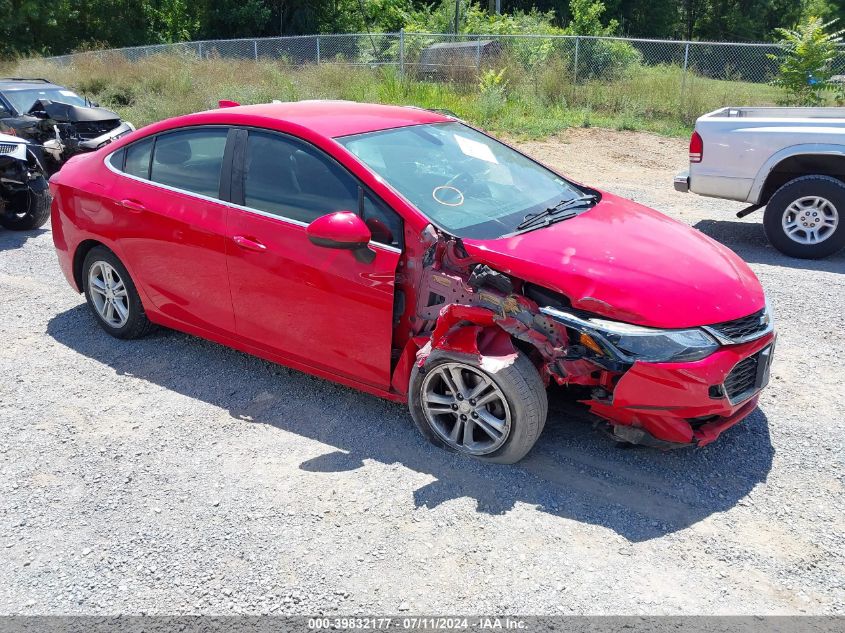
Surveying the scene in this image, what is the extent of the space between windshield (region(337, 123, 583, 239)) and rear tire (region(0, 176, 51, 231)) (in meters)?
6.01

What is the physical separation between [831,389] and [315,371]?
3196 millimetres

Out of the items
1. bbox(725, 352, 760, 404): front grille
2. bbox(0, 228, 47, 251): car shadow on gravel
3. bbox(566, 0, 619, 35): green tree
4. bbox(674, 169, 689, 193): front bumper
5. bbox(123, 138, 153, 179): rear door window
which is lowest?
bbox(0, 228, 47, 251): car shadow on gravel

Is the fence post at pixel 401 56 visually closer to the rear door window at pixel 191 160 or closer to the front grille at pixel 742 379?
the rear door window at pixel 191 160

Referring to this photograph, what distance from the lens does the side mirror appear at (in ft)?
12.6

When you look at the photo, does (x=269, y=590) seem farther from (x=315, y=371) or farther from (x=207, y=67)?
(x=207, y=67)

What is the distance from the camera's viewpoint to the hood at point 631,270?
141 inches

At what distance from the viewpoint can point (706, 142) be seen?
309 inches

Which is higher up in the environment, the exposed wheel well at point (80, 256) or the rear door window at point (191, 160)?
the rear door window at point (191, 160)

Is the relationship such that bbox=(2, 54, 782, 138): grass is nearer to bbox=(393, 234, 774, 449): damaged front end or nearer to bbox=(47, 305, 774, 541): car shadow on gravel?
bbox=(47, 305, 774, 541): car shadow on gravel

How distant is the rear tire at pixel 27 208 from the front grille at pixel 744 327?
317 inches

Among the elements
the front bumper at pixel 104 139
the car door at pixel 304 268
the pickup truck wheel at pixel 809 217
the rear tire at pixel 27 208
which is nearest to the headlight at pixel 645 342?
the car door at pixel 304 268

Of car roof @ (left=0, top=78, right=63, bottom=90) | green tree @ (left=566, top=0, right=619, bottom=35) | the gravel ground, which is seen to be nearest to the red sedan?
the gravel ground

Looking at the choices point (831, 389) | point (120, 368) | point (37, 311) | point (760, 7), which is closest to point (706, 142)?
point (831, 389)

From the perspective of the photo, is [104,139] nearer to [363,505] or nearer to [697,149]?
[697,149]
